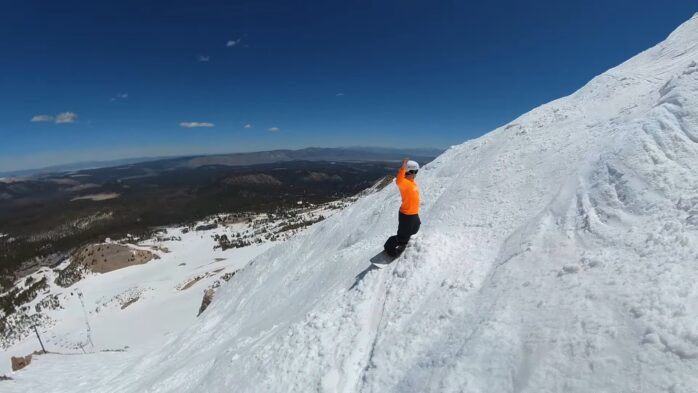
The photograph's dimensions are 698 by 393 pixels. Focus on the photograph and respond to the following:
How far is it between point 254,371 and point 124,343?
105 ft

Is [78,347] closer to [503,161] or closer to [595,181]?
[503,161]

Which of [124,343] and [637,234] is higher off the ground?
[637,234]

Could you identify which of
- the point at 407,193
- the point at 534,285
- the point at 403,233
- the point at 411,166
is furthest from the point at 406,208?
the point at 534,285

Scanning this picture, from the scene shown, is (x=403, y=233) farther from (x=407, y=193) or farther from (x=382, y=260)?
(x=407, y=193)

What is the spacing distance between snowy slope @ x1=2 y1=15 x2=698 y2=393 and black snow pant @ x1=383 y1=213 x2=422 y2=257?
0.31 m

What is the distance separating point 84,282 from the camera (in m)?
65.6

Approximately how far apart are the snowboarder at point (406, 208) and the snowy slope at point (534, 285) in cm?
36

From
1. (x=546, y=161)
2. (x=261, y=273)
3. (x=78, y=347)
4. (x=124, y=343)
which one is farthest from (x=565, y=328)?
(x=78, y=347)

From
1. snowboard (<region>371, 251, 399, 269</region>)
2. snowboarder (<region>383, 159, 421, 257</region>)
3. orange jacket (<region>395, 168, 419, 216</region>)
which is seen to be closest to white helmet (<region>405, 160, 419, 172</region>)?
snowboarder (<region>383, 159, 421, 257</region>)

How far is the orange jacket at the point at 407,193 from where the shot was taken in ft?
29.6

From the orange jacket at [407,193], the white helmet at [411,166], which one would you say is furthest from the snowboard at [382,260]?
the white helmet at [411,166]

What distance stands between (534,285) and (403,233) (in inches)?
139

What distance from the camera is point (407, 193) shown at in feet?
29.9

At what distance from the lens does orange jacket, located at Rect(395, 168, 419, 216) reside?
29.6ft
